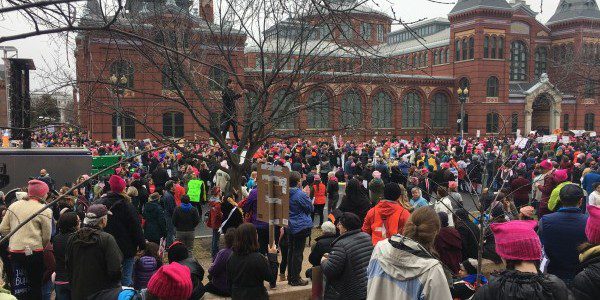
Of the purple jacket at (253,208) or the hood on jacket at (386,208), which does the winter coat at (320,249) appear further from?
the purple jacket at (253,208)

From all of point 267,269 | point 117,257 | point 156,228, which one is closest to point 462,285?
point 267,269

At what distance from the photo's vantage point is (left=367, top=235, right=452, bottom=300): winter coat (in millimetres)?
2893

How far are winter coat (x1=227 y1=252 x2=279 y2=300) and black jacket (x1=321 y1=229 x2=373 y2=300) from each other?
0.72 m

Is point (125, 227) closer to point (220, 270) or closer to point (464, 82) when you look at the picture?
point (220, 270)

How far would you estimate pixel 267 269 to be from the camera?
4.93 metres

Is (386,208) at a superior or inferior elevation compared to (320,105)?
inferior

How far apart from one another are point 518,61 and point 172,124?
39.1 meters

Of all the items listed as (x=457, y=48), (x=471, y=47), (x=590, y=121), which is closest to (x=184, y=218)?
(x=471, y=47)

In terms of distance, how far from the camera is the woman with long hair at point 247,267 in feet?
15.9

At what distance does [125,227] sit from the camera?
20.7ft

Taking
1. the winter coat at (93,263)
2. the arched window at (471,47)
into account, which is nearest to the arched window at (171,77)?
the winter coat at (93,263)

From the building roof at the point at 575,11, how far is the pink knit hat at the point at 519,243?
60.0 metres

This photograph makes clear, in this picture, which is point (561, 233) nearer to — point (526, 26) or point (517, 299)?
point (517, 299)

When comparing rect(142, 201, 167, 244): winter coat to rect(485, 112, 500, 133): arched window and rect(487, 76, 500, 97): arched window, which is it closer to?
rect(485, 112, 500, 133): arched window
